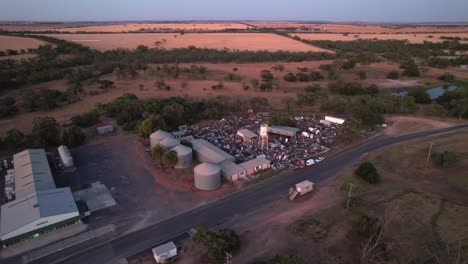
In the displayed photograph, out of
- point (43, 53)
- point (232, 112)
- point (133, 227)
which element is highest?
point (43, 53)

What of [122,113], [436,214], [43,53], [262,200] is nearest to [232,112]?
[122,113]

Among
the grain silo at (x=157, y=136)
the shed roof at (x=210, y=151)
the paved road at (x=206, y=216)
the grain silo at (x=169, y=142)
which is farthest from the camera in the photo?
the grain silo at (x=157, y=136)

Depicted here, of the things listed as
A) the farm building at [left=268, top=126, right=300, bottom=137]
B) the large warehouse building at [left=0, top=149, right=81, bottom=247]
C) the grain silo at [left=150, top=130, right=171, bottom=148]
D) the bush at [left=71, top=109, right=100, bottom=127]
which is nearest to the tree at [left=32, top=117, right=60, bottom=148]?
the bush at [left=71, top=109, right=100, bottom=127]

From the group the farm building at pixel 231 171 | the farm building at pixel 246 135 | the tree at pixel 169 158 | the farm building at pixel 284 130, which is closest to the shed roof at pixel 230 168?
the farm building at pixel 231 171

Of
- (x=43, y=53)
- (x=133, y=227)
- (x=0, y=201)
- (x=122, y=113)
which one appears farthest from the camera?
(x=43, y=53)

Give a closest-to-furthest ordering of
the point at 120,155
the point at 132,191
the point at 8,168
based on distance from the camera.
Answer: the point at 132,191, the point at 8,168, the point at 120,155

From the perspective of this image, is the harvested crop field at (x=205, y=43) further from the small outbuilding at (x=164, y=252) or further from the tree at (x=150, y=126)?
the small outbuilding at (x=164, y=252)

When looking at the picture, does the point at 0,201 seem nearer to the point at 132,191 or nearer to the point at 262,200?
the point at 132,191
